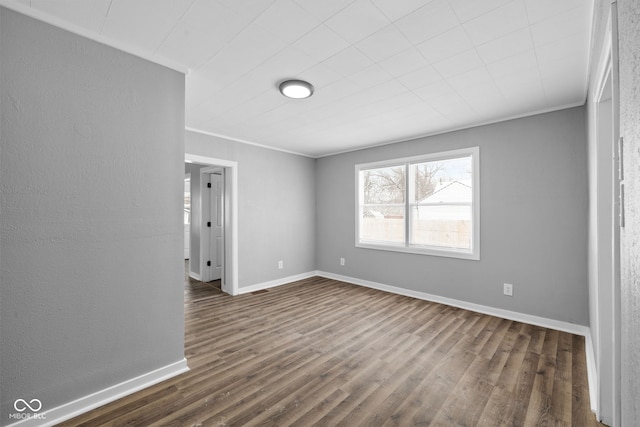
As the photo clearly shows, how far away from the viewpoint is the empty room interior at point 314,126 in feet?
5.48

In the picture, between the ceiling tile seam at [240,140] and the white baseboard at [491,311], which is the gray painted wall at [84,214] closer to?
the ceiling tile seam at [240,140]

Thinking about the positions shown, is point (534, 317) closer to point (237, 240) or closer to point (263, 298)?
point (263, 298)

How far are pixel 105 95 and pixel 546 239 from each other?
450 centimetres

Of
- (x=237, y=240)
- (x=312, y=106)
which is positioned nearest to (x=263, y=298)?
(x=237, y=240)

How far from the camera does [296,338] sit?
299 centimetres

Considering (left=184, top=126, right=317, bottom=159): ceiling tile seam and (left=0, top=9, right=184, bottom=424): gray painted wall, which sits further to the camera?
(left=184, top=126, right=317, bottom=159): ceiling tile seam

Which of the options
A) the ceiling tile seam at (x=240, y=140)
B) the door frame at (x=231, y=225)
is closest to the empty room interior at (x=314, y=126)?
the ceiling tile seam at (x=240, y=140)

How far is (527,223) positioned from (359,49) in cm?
291

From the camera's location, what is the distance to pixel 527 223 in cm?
343

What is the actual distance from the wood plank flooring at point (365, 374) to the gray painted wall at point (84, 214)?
388mm

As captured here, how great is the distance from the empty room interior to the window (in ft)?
0.59

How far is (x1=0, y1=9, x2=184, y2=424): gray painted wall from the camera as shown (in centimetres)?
167

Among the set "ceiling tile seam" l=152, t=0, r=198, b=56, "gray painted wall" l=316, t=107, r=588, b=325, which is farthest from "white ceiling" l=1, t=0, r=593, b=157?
"gray painted wall" l=316, t=107, r=588, b=325

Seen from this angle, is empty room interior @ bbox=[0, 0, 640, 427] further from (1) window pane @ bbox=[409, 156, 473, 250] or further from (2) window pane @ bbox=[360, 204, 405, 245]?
(2) window pane @ bbox=[360, 204, 405, 245]
